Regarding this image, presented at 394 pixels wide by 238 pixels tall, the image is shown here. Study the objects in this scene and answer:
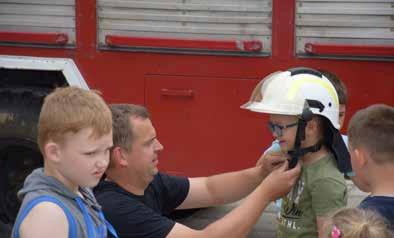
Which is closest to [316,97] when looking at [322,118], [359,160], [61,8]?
[322,118]

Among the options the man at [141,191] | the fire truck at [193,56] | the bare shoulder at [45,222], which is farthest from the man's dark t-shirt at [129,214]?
the fire truck at [193,56]

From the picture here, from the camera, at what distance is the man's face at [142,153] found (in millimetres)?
2928

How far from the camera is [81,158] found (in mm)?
2217

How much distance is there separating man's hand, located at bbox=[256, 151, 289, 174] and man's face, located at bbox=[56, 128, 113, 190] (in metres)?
0.97

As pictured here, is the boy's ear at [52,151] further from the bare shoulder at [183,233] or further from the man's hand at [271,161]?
the man's hand at [271,161]

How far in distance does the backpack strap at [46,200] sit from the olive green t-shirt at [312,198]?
3.09 feet

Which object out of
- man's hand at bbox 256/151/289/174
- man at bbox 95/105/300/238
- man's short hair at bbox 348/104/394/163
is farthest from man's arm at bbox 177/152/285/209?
man's short hair at bbox 348/104/394/163

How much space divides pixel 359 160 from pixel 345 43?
1739 mm

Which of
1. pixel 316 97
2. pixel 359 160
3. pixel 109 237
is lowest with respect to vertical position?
pixel 109 237

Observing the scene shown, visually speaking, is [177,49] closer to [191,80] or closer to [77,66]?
[191,80]

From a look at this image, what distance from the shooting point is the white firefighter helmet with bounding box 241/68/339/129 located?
9.31 ft

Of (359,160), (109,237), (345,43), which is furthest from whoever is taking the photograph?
(345,43)

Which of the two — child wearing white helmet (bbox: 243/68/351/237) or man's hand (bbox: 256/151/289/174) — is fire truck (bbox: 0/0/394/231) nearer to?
man's hand (bbox: 256/151/289/174)

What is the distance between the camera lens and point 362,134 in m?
2.81
